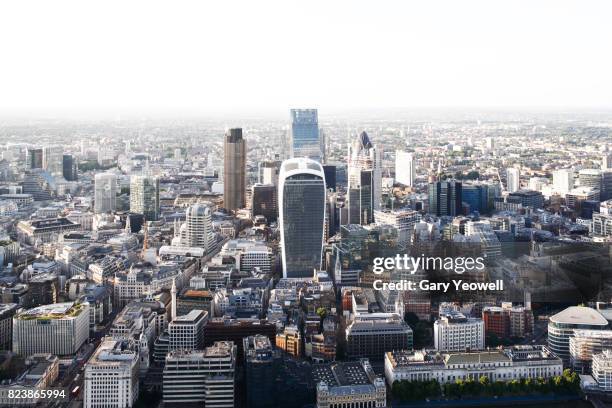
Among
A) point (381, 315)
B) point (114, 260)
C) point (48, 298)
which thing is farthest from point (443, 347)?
point (114, 260)

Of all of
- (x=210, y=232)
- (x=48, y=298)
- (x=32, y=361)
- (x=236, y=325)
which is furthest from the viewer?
(x=210, y=232)

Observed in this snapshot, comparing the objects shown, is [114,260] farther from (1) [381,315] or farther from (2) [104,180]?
(2) [104,180]

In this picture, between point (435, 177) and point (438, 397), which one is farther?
point (435, 177)

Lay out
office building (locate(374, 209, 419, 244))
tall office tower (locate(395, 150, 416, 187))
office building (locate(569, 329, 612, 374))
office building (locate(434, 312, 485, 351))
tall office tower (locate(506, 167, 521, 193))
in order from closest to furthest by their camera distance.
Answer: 1. office building (locate(569, 329, 612, 374))
2. office building (locate(434, 312, 485, 351))
3. office building (locate(374, 209, 419, 244))
4. tall office tower (locate(506, 167, 521, 193))
5. tall office tower (locate(395, 150, 416, 187))

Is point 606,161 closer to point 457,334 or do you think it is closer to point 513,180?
point 513,180

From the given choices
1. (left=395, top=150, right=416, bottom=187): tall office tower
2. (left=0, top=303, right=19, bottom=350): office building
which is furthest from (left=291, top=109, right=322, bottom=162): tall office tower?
(left=0, top=303, right=19, bottom=350): office building

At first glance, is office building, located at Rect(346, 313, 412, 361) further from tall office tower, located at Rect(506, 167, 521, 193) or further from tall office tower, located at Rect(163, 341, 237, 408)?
tall office tower, located at Rect(506, 167, 521, 193)
